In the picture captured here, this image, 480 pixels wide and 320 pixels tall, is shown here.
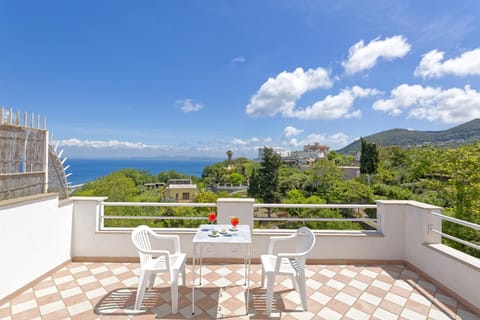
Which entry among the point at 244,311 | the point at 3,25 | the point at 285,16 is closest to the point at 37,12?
the point at 3,25

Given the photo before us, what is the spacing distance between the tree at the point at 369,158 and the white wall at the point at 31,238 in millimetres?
32749

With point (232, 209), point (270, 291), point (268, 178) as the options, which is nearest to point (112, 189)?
point (268, 178)

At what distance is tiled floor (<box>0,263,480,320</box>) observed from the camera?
6.45 feet

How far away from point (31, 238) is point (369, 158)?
1308 inches

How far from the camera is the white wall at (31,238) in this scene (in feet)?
6.98

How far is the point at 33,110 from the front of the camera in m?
2.54

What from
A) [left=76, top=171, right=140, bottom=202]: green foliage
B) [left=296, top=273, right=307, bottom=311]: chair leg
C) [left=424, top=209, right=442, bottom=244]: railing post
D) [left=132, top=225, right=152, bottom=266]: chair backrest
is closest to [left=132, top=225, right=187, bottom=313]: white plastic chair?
[left=132, top=225, right=152, bottom=266]: chair backrest

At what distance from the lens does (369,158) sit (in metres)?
28.5

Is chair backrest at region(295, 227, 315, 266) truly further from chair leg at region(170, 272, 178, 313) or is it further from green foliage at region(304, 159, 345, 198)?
green foliage at region(304, 159, 345, 198)

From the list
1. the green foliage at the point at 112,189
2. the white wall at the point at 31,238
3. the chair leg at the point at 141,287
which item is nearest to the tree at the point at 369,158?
the green foliage at the point at 112,189

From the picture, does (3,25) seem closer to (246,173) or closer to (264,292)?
(264,292)

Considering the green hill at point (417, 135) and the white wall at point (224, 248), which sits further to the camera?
the green hill at point (417, 135)

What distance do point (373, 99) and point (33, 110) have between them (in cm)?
2135

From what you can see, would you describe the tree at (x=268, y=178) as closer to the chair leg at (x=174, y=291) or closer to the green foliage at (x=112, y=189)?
the green foliage at (x=112, y=189)
